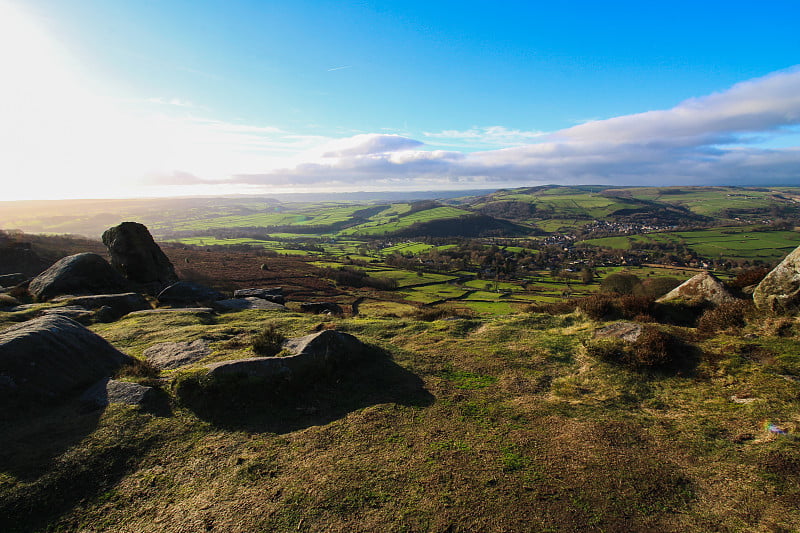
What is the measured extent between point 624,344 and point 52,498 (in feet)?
50.4

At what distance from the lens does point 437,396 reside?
9.95 m

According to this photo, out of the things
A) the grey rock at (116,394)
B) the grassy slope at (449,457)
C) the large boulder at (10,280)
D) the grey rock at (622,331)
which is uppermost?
the large boulder at (10,280)

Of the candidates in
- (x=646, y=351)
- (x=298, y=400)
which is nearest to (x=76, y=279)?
(x=298, y=400)

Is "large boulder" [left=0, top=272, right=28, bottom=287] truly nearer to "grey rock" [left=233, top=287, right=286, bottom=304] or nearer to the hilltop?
"grey rock" [left=233, top=287, right=286, bottom=304]

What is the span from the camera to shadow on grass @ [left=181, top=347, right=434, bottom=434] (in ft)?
28.7

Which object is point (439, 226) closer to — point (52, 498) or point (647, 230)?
point (647, 230)

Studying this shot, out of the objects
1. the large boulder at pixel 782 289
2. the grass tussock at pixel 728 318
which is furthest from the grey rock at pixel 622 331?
the large boulder at pixel 782 289

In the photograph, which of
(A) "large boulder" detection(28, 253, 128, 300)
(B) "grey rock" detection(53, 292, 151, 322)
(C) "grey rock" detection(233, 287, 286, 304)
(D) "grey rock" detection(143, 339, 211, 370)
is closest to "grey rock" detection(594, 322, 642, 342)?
(D) "grey rock" detection(143, 339, 211, 370)

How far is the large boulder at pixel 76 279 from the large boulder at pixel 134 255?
4.08 metres

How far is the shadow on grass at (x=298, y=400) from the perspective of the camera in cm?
874

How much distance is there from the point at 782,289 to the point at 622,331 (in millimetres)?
5598

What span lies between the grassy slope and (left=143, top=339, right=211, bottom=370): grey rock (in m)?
3.34

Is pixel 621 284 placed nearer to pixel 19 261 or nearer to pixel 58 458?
pixel 58 458

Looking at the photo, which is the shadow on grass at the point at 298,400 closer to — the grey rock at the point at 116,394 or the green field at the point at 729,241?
the grey rock at the point at 116,394
